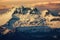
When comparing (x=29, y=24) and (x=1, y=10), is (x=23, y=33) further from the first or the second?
(x=1, y=10)

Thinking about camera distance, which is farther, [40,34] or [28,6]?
[28,6]

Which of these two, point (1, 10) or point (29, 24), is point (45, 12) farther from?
point (1, 10)

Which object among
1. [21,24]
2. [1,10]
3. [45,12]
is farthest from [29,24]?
[1,10]

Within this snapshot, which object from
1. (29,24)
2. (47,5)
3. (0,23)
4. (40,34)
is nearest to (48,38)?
(40,34)

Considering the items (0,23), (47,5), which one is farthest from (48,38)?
(0,23)

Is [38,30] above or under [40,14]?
under

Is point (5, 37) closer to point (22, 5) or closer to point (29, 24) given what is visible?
point (29, 24)

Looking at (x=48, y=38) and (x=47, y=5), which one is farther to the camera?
(x=47, y=5)

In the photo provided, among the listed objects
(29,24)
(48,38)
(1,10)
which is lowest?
(48,38)

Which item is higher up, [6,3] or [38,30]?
[6,3]
